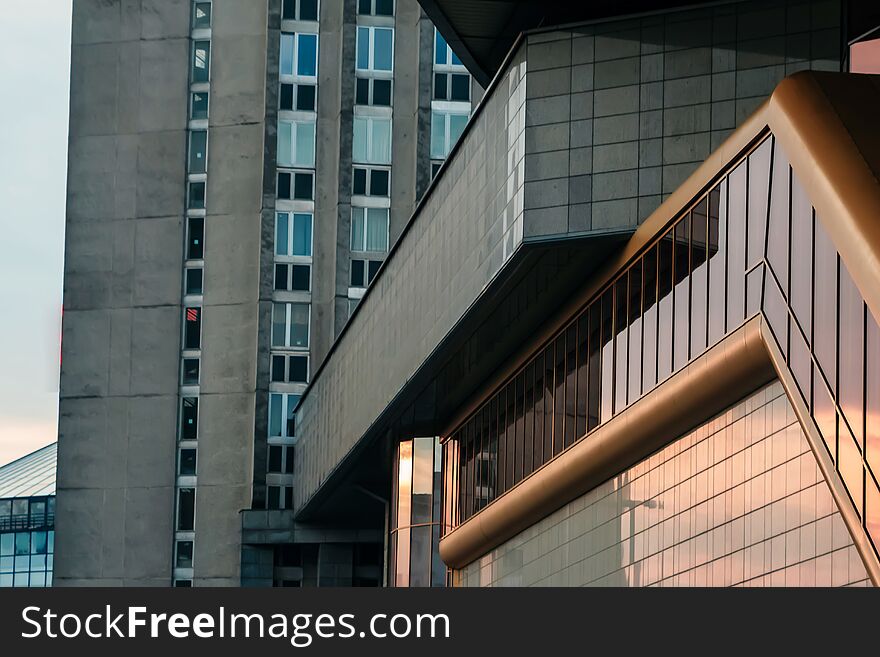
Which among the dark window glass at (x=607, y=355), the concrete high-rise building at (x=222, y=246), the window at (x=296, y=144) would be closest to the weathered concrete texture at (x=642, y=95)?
the dark window glass at (x=607, y=355)

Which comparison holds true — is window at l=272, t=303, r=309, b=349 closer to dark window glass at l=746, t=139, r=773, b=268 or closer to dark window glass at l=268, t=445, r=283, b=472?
dark window glass at l=268, t=445, r=283, b=472

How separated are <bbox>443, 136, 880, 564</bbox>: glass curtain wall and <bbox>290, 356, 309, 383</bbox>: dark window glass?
3025 cm

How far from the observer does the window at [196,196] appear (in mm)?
70875

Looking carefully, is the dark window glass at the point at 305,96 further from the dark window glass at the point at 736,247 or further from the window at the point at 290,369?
the dark window glass at the point at 736,247

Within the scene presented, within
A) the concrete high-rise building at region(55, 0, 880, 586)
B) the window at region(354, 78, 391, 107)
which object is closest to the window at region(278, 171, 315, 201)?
the concrete high-rise building at region(55, 0, 880, 586)

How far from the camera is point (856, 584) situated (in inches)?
806

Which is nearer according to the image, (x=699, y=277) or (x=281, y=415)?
(x=699, y=277)

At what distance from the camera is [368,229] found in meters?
67.9

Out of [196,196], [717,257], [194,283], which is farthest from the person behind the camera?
[196,196]

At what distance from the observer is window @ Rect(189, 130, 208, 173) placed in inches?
2803

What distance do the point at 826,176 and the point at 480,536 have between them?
20.3 m

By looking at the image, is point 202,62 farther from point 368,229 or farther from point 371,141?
point 368,229

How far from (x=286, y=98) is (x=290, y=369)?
11036 mm

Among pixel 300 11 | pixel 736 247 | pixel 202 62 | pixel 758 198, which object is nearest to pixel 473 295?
pixel 736 247
